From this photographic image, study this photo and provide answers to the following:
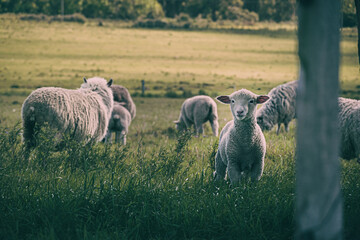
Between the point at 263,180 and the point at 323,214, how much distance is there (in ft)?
8.04

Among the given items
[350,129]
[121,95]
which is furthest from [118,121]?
[350,129]

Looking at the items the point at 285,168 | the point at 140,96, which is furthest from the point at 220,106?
the point at 285,168

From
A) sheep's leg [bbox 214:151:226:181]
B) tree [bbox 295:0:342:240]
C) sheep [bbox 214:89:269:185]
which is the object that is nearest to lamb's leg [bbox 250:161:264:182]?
sheep [bbox 214:89:269:185]

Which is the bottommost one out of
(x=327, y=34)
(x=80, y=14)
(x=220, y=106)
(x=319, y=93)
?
(x=220, y=106)

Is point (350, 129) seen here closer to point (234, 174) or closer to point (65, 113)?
point (234, 174)

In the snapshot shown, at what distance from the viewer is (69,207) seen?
10.0 ft

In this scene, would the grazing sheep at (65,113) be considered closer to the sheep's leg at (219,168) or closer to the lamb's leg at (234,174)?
the sheep's leg at (219,168)

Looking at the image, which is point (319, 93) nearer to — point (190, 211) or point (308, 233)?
point (308, 233)

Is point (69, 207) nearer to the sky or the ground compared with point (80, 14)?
nearer to the ground

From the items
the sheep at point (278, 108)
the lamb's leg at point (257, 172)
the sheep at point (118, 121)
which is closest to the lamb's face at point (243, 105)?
the lamb's leg at point (257, 172)

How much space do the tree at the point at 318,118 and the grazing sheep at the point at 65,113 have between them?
3524 millimetres

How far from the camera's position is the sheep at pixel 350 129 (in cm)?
472

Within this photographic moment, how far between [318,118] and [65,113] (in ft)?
14.7

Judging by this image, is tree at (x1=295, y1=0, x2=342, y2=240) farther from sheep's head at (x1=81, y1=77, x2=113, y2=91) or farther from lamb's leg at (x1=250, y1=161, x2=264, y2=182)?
sheep's head at (x1=81, y1=77, x2=113, y2=91)
